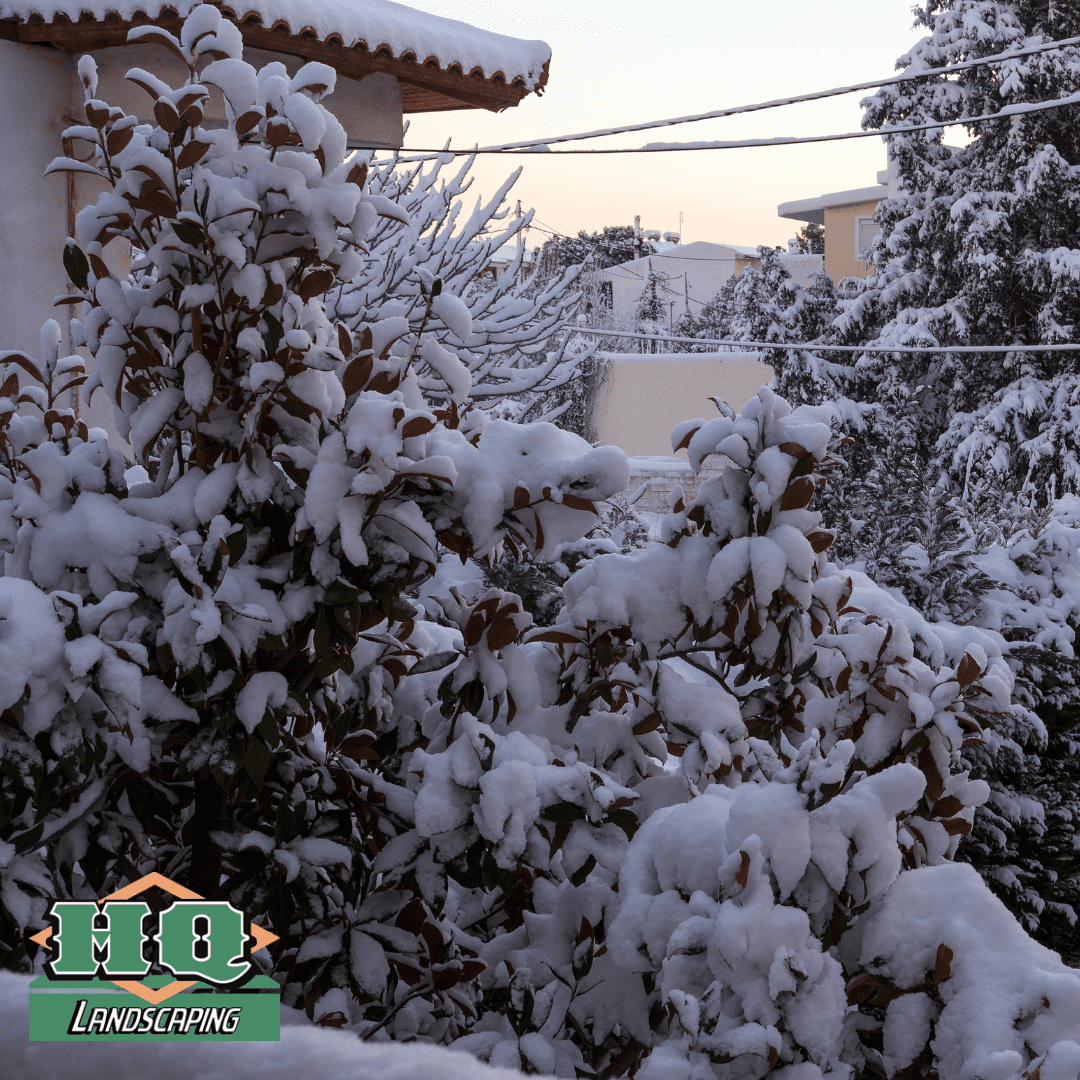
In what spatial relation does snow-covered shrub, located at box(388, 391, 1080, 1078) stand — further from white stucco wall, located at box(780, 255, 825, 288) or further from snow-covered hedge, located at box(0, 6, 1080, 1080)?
white stucco wall, located at box(780, 255, 825, 288)

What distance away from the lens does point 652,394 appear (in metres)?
21.8

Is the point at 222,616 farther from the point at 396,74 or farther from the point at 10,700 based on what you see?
the point at 396,74

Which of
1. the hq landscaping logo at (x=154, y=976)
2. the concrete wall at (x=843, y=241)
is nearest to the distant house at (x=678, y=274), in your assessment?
the concrete wall at (x=843, y=241)

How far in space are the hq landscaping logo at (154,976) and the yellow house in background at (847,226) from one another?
30064 millimetres

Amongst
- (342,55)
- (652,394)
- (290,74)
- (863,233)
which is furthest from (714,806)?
(863,233)

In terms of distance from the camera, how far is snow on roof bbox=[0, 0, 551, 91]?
466 centimetres

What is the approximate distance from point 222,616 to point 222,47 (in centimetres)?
95

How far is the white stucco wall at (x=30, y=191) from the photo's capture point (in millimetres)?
5137

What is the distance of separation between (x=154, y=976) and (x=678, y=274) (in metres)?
36.1

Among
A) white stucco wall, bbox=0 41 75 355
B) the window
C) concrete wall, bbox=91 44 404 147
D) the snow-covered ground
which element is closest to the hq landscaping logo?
the snow-covered ground

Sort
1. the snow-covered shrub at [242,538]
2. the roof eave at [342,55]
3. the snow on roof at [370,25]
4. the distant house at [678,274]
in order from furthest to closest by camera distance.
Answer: the distant house at [678,274] < the roof eave at [342,55] < the snow on roof at [370,25] < the snow-covered shrub at [242,538]

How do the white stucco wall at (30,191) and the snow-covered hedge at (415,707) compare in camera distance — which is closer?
the snow-covered hedge at (415,707)

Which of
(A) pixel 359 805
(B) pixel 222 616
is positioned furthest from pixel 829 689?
(B) pixel 222 616

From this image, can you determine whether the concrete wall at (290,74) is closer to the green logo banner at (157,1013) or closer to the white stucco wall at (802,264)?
the green logo banner at (157,1013)
